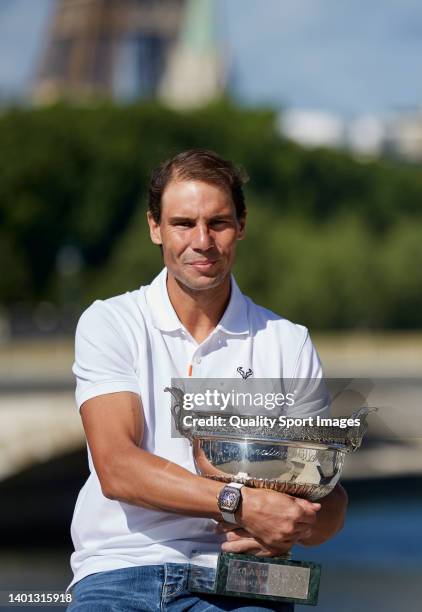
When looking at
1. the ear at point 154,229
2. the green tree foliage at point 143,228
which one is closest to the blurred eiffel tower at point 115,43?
the green tree foliage at point 143,228

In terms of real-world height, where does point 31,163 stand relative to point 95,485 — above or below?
above

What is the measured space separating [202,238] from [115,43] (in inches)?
3607

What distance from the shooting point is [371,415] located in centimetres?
254

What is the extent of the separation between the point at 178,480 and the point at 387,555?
14316 millimetres

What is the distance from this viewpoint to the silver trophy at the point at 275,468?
2455mm

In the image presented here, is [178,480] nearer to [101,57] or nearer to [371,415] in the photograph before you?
[371,415]

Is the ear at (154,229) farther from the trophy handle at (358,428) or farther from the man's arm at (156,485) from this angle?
the trophy handle at (358,428)

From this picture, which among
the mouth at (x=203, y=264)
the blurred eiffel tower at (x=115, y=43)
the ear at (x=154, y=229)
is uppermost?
the blurred eiffel tower at (x=115, y=43)

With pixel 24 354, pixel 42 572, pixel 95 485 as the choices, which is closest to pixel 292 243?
pixel 24 354

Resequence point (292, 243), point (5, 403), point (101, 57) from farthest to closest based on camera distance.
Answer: point (101, 57) < point (292, 243) < point (5, 403)

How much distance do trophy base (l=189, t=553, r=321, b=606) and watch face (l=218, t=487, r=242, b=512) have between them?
0.10m

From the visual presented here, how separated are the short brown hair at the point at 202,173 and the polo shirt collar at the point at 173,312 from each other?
0.15 metres

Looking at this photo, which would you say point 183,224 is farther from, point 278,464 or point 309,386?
point 278,464

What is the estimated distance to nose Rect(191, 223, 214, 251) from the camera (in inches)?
104
